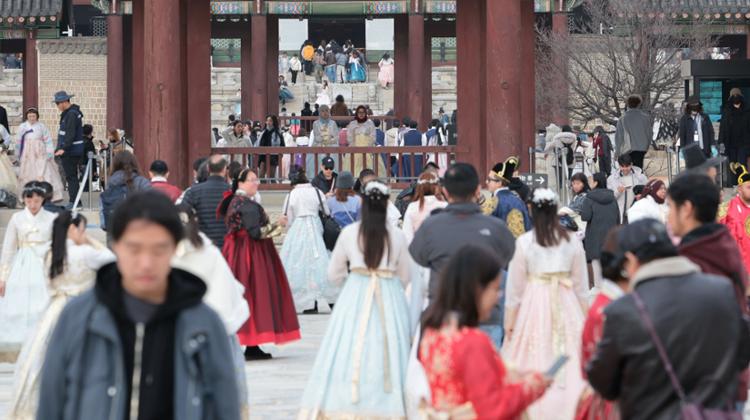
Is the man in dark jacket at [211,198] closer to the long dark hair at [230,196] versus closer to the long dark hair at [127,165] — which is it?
the long dark hair at [230,196]

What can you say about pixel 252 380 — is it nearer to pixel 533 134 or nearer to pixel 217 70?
pixel 533 134

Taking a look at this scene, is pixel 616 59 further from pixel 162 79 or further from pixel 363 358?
pixel 363 358

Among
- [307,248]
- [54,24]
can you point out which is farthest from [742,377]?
[54,24]

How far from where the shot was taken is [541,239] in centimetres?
940

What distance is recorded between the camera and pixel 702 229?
6.68 meters

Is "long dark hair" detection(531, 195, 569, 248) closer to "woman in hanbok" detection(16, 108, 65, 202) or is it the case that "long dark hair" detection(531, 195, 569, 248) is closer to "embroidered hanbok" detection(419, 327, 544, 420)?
"embroidered hanbok" detection(419, 327, 544, 420)

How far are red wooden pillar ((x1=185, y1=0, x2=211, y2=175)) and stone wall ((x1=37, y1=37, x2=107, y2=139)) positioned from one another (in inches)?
869

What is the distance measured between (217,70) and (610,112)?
19502mm

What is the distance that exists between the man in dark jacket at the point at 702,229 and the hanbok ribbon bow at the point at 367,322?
9.09 ft

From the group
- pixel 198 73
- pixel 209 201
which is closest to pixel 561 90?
pixel 198 73

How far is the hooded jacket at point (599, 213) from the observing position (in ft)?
52.0

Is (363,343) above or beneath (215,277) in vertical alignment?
beneath

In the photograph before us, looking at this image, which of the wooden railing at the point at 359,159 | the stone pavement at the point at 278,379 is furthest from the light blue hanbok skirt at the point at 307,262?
the wooden railing at the point at 359,159

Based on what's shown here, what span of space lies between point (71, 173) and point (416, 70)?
1273cm
